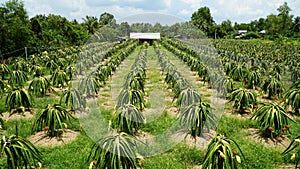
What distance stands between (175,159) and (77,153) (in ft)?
5.30

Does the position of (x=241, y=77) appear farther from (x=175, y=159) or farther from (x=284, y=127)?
(x=175, y=159)

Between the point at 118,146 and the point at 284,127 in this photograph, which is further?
the point at 284,127

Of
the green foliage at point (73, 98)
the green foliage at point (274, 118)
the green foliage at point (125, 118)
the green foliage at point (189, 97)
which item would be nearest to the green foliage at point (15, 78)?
the green foliage at point (73, 98)

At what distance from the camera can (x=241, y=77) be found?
1001cm

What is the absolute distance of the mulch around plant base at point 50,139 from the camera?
4816 mm

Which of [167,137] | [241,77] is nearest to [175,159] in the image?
[167,137]

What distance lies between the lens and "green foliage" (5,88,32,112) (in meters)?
5.84

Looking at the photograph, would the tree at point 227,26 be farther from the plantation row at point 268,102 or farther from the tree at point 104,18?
the plantation row at point 268,102

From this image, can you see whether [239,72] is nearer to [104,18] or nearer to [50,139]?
[50,139]

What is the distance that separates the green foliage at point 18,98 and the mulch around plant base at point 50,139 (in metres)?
1.13

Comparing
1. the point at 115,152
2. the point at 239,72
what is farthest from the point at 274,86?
the point at 115,152

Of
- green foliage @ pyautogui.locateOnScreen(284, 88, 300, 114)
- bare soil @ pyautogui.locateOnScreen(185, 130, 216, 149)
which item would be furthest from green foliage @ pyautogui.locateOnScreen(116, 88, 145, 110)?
green foliage @ pyautogui.locateOnScreen(284, 88, 300, 114)

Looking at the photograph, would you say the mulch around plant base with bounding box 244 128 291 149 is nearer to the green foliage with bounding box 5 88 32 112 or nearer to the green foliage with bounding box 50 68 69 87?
the green foliage with bounding box 5 88 32 112

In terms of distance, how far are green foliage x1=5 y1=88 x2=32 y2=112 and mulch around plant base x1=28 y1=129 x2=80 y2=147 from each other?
3.71 ft
